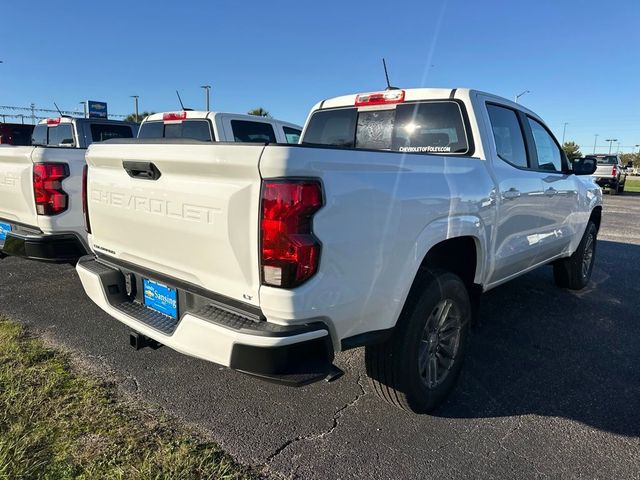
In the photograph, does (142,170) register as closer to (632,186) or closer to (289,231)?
(289,231)

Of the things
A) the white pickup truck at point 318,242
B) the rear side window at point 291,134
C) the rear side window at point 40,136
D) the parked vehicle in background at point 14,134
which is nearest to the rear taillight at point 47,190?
the white pickup truck at point 318,242

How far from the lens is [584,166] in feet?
16.1

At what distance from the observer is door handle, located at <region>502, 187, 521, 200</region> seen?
11.4 ft

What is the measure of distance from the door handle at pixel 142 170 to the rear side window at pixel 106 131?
5825 millimetres

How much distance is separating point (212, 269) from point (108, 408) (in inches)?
50.2

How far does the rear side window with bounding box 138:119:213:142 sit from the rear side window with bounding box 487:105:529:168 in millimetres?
3988

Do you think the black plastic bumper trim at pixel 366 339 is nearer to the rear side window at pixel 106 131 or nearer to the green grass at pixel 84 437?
the green grass at pixel 84 437

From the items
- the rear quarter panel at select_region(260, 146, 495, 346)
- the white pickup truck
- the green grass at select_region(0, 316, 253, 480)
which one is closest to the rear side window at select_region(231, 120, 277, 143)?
the white pickup truck

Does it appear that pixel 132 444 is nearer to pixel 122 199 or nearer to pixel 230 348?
pixel 230 348

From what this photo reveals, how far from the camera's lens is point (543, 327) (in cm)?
447

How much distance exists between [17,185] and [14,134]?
16.7m

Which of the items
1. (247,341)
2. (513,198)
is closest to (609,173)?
(513,198)

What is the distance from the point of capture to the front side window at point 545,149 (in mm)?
4414

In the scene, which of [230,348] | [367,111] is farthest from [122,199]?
[367,111]
